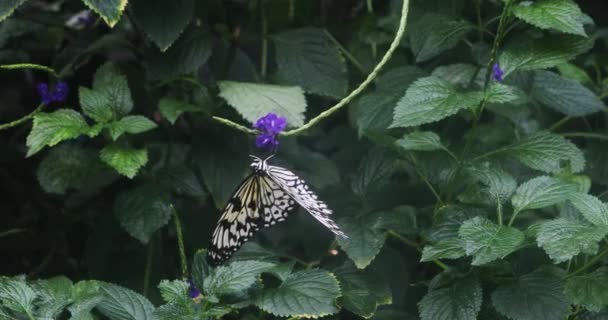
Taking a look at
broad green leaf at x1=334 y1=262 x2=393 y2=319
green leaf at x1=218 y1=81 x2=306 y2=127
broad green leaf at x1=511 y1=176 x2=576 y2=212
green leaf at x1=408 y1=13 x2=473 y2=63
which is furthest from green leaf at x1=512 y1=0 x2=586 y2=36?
broad green leaf at x1=334 y1=262 x2=393 y2=319

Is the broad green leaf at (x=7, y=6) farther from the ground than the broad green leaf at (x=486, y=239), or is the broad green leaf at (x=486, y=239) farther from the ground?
the broad green leaf at (x=7, y=6)

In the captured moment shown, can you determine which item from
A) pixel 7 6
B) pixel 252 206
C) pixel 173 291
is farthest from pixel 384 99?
pixel 7 6

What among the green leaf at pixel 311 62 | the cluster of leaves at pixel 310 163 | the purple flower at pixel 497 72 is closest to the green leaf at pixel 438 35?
the cluster of leaves at pixel 310 163

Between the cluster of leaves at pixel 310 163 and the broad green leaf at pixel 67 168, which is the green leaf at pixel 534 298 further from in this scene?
the broad green leaf at pixel 67 168

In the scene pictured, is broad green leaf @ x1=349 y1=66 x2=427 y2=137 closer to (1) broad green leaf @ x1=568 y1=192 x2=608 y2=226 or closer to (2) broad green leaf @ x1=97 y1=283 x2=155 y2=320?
(1) broad green leaf @ x1=568 y1=192 x2=608 y2=226

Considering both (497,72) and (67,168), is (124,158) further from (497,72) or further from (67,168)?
(497,72)

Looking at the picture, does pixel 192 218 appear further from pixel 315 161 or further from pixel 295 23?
pixel 295 23
